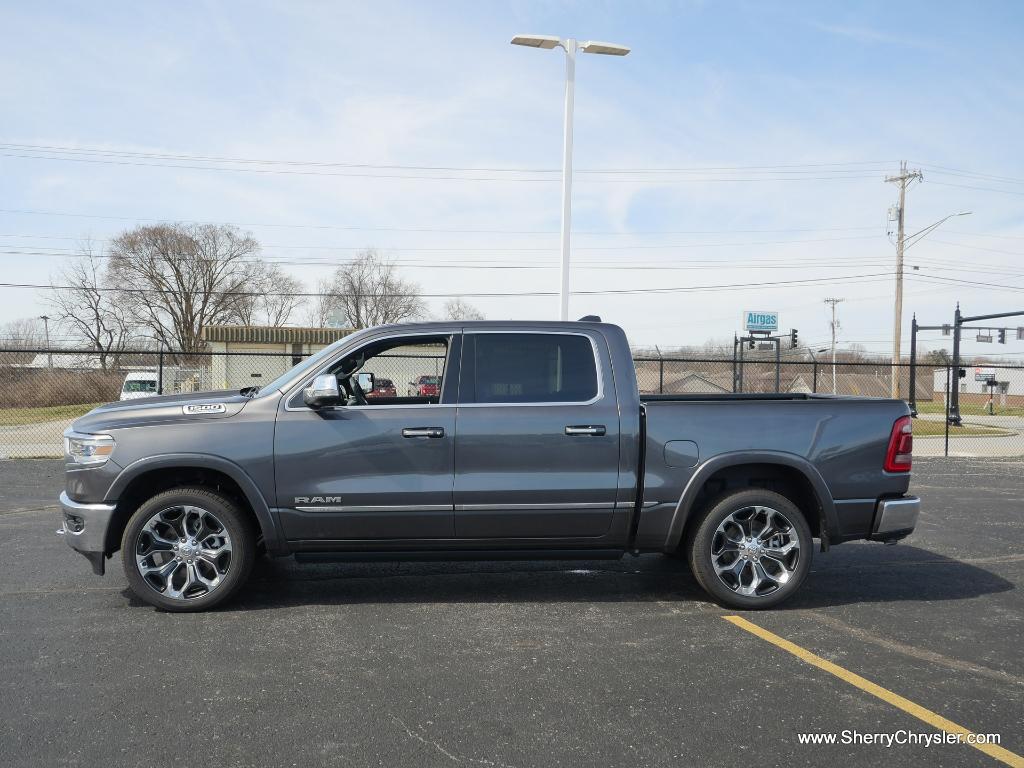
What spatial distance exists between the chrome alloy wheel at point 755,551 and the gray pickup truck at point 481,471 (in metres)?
0.01

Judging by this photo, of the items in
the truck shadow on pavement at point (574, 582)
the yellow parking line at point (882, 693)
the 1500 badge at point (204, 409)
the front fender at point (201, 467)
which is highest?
the 1500 badge at point (204, 409)

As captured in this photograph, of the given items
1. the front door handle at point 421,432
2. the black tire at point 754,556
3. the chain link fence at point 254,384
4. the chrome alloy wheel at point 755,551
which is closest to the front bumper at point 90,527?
the front door handle at point 421,432

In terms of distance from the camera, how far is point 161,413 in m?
5.21

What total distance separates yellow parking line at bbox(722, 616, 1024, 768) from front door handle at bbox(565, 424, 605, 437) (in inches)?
58.4

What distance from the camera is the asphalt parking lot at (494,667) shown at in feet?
11.2

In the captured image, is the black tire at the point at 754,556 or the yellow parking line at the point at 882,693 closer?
the yellow parking line at the point at 882,693

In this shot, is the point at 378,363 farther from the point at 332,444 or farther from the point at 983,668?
the point at 983,668

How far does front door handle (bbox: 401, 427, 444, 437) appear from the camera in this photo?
5.16m

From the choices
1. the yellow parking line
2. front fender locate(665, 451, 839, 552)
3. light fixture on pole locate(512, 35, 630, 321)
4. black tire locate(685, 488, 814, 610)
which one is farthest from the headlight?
light fixture on pole locate(512, 35, 630, 321)

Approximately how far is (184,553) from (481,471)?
6.59 ft

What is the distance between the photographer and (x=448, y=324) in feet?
18.0

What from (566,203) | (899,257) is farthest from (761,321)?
(566,203)

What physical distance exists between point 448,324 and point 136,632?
2.73 metres

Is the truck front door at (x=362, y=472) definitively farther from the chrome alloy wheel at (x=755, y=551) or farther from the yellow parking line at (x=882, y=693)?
the yellow parking line at (x=882, y=693)
